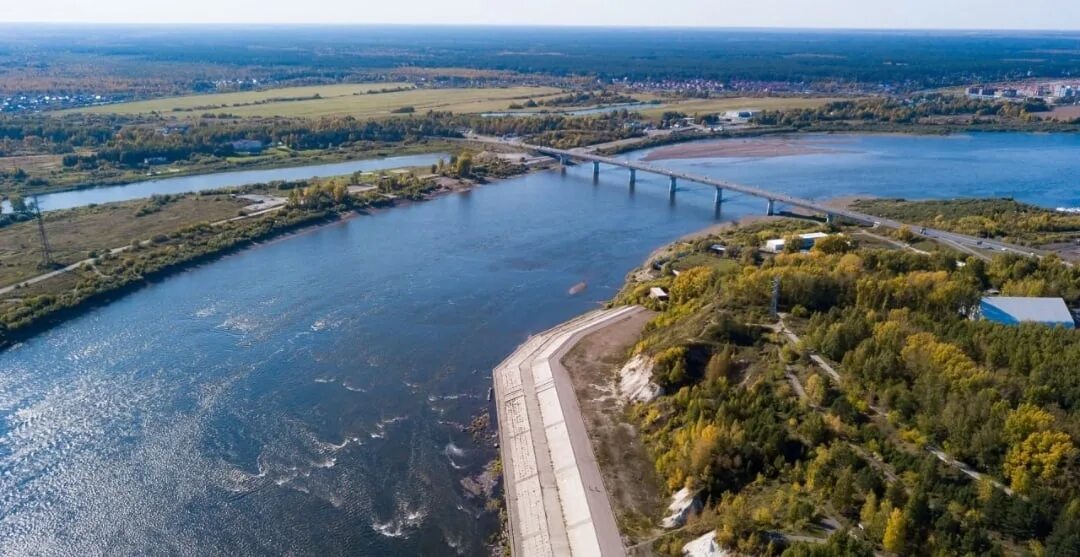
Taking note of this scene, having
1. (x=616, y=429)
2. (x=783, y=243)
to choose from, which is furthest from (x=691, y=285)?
(x=616, y=429)

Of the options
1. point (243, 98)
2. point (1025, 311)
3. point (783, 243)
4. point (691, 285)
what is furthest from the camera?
point (243, 98)

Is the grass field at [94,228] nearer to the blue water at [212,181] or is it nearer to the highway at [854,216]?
the blue water at [212,181]

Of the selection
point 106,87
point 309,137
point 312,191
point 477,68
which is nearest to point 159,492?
point 312,191

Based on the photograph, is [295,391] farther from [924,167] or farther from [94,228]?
[924,167]

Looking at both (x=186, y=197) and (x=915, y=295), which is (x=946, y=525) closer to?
(x=915, y=295)

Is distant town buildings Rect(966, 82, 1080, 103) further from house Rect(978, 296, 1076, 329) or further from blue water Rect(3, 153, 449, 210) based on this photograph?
house Rect(978, 296, 1076, 329)
